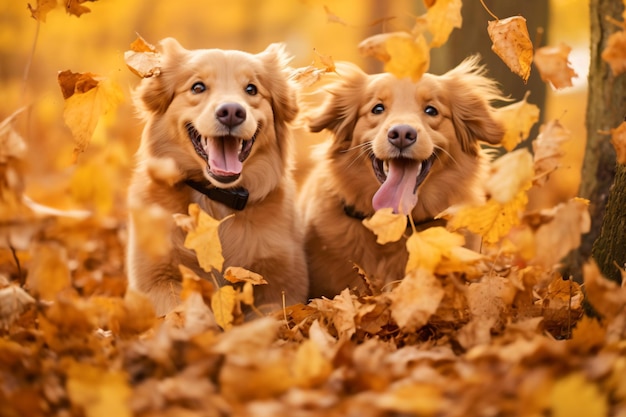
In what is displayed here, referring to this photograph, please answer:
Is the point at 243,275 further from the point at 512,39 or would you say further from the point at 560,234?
the point at 512,39

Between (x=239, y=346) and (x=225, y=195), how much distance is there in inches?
64.9

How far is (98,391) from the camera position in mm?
1921

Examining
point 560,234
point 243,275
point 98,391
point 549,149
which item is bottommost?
point 243,275

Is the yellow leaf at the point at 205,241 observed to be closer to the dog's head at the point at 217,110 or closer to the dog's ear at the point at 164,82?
the dog's head at the point at 217,110

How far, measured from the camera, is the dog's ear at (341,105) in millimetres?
3977

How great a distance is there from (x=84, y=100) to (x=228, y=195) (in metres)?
0.98

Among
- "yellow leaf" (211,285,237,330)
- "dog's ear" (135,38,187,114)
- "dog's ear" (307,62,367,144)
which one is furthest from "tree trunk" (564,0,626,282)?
"dog's ear" (135,38,187,114)

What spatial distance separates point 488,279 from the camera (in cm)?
283

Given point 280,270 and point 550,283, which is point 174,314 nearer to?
point 280,270

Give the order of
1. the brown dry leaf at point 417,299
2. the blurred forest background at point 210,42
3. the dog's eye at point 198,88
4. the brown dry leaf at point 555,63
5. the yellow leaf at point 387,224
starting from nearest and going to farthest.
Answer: the brown dry leaf at point 555,63 < the brown dry leaf at point 417,299 < the yellow leaf at point 387,224 < the dog's eye at point 198,88 < the blurred forest background at point 210,42

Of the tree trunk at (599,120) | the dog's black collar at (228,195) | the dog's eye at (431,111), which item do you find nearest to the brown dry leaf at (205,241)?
the dog's black collar at (228,195)

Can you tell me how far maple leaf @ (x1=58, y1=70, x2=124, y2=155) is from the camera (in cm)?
293

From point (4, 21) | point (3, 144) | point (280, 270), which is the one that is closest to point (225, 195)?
point (280, 270)

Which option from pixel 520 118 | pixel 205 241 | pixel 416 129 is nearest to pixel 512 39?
pixel 520 118
